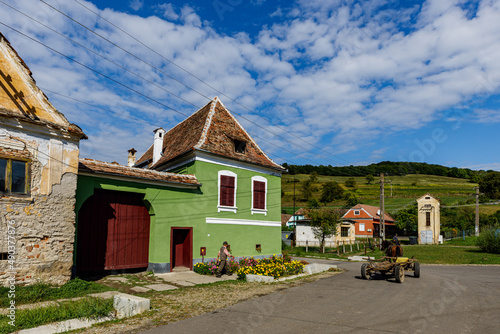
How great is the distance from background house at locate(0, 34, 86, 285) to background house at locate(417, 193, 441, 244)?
47397 millimetres

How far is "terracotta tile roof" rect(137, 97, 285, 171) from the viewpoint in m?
18.0

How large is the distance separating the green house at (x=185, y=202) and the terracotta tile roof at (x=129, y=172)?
41 millimetres

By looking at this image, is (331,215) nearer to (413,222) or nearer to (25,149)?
(25,149)

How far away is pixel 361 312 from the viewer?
827 cm

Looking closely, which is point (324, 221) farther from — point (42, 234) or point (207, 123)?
point (42, 234)

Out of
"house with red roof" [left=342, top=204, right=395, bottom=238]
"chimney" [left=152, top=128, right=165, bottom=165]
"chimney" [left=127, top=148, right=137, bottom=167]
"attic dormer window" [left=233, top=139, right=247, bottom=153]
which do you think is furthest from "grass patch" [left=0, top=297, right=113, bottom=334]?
"house with red roof" [left=342, top=204, right=395, bottom=238]

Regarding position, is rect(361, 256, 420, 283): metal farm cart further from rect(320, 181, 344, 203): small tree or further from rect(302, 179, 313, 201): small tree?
rect(320, 181, 344, 203): small tree

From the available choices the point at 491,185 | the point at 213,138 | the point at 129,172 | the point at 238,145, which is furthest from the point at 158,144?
the point at 491,185

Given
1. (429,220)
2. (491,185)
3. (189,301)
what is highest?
(491,185)

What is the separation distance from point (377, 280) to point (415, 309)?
5568mm

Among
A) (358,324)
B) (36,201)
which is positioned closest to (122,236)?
(36,201)

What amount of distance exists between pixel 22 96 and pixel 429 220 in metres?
49.7

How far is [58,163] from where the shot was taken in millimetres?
10805

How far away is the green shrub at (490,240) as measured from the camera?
2812cm
